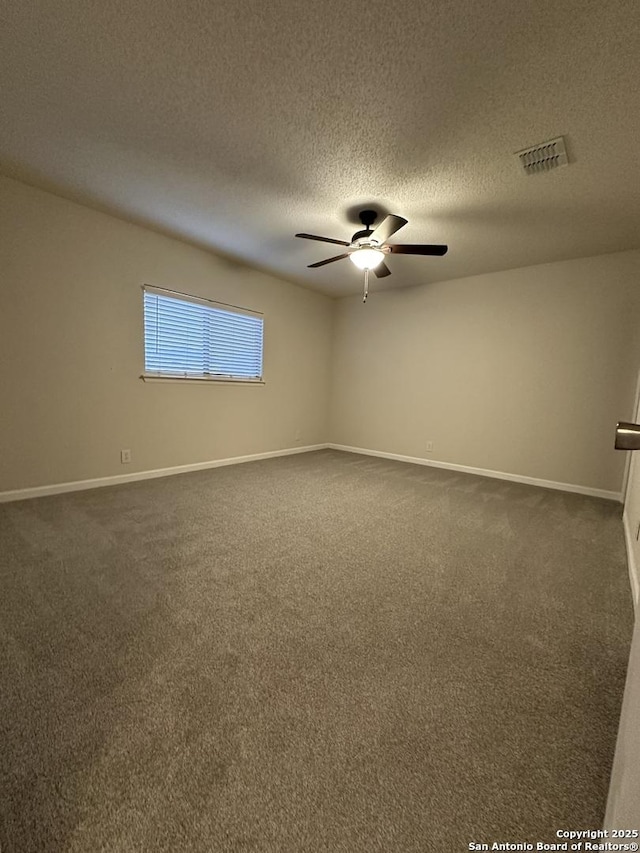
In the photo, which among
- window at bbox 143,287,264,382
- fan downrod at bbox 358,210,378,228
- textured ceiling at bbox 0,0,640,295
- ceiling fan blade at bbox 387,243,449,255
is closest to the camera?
textured ceiling at bbox 0,0,640,295

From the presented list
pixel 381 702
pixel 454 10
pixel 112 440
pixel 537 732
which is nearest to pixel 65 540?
pixel 112 440

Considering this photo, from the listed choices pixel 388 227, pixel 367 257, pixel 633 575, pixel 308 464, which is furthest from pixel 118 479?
pixel 633 575

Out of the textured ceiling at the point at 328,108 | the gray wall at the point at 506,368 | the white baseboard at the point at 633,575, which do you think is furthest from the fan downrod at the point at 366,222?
the white baseboard at the point at 633,575

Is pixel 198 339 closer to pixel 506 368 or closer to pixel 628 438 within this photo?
pixel 506 368

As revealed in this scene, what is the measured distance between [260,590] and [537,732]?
3.87ft

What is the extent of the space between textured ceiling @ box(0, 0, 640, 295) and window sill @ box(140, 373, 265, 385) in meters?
1.50

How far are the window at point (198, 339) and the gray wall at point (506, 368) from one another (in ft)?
5.85

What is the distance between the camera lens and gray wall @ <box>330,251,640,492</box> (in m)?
3.56

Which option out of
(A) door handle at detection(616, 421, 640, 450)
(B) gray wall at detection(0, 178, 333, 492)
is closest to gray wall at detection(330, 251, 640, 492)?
(B) gray wall at detection(0, 178, 333, 492)

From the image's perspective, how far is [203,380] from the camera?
399 centimetres

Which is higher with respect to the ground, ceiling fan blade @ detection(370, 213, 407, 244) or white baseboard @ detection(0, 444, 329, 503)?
ceiling fan blade @ detection(370, 213, 407, 244)

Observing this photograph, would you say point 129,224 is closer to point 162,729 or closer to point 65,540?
point 65,540

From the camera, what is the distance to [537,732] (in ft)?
3.45

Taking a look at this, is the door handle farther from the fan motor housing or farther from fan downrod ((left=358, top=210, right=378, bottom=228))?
fan downrod ((left=358, top=210, right=378, bottom=228))
